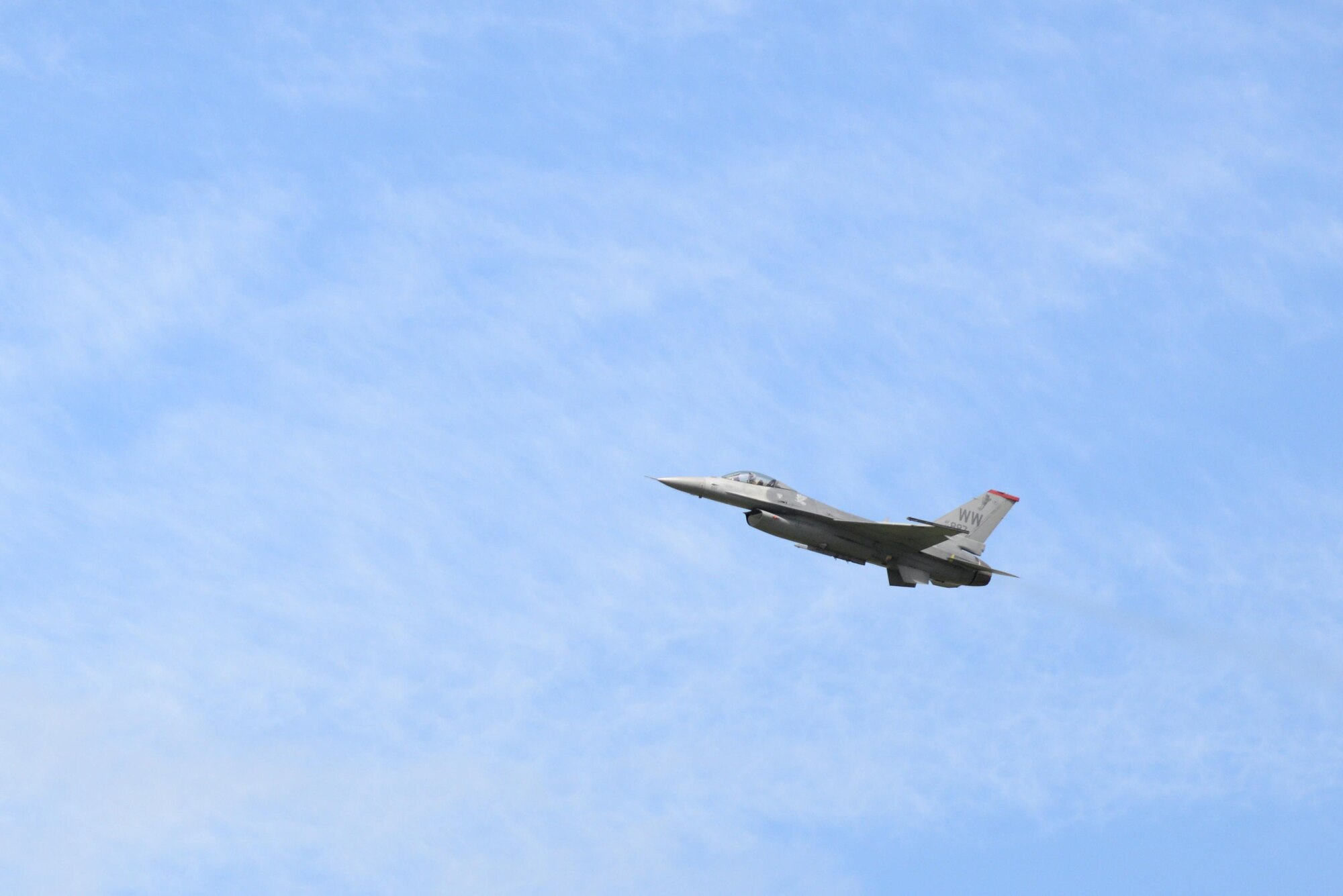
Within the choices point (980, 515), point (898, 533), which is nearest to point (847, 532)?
point (898, 533)

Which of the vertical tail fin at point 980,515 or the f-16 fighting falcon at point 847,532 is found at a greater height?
the vertical tail fin at point 980,515

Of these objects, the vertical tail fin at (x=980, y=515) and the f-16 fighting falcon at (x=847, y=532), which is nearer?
the f-16 fighting falcon at (x=847, y=532)

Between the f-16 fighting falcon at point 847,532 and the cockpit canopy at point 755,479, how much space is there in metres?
0.04

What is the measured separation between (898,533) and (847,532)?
2.70 meters

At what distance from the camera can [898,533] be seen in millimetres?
83812

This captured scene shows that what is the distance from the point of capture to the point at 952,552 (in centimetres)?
8688

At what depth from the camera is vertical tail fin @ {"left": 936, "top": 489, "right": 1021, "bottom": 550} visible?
89.8 meters

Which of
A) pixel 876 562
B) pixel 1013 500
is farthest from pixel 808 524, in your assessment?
pixel 1013 500

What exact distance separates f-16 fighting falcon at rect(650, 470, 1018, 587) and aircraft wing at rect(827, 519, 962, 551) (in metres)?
0.03

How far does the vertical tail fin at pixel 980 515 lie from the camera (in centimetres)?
8975

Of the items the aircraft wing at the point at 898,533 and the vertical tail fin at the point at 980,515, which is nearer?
the aircraft wing at the point at 898,533

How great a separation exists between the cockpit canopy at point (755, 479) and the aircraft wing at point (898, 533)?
3.36m

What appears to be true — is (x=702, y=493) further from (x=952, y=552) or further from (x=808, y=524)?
(x=952, y=552)

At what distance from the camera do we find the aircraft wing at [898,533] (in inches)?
3280
